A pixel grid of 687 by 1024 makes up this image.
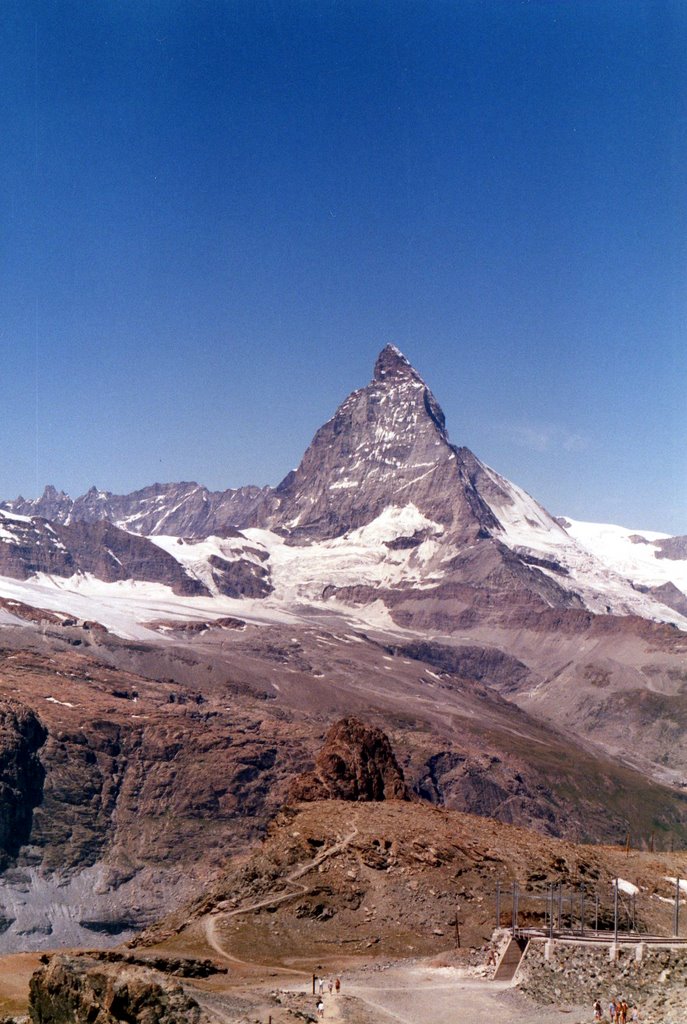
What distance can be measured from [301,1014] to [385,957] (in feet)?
71.2

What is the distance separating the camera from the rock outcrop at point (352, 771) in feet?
431

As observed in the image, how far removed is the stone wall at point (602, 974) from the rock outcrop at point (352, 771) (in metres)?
→ 65.9

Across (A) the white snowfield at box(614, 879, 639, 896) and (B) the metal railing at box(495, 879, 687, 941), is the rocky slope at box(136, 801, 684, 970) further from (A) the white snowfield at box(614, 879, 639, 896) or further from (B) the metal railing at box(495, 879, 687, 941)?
(A) the white snowfield at box(614, 879, 639, 896)

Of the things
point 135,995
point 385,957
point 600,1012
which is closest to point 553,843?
point 385,957

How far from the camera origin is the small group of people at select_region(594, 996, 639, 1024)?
157 feet

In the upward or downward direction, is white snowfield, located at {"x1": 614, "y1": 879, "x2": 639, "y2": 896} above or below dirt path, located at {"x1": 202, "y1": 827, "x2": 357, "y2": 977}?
above

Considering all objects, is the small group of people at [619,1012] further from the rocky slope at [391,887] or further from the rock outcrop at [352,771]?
the rock outcrop at [352,771]

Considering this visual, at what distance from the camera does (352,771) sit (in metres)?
145

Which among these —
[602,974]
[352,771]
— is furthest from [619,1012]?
[352,771]

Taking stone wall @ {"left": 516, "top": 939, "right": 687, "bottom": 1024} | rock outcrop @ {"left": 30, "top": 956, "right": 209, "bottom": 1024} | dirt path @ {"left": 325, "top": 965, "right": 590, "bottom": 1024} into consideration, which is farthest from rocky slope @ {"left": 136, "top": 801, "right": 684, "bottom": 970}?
rock outcrop @ {"left": 30, "top": 956, "right": 209, "bottom": 1024}

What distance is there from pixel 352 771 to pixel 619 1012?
9750 centimetres

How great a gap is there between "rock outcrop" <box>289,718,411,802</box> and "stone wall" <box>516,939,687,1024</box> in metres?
65.9

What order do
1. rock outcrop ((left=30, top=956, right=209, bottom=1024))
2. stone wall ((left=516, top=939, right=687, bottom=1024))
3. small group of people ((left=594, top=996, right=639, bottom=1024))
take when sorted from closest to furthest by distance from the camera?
1. rock outcrop ((left=30, top=956, right=209, bottom=1024))
2. small group of people ((left=594, top=996, right=639, bottom=1024))
3. stone wall ((left=516, top=939, right=687, bottom=1024))

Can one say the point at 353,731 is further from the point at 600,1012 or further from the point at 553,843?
the point at 600,1012
